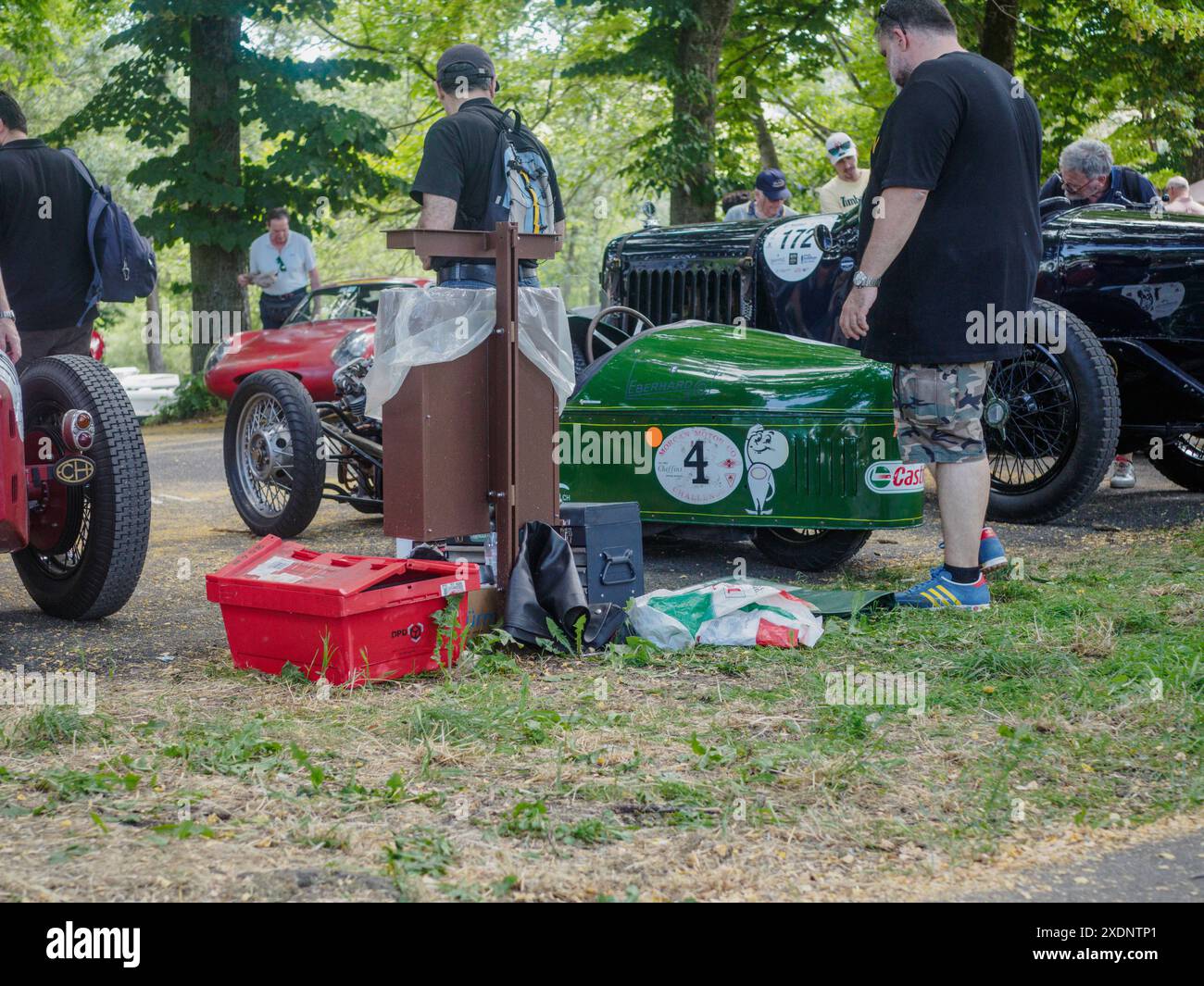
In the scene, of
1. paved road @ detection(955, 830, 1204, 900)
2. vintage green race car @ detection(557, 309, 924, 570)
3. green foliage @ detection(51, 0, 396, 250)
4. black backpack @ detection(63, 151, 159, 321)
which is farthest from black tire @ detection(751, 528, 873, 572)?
green foliage @ detection(51, 0, 396, 250)

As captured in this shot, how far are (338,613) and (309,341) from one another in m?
10.1

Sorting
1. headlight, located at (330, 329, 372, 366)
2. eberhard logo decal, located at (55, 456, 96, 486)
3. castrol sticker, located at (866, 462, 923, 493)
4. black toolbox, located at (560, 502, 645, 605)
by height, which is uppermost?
headlight, located at (330, 329, 372, 366)

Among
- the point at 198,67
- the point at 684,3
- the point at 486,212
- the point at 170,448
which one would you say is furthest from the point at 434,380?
the point at 198,67

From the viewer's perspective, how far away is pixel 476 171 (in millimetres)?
5355

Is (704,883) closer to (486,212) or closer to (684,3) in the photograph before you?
(486,212)

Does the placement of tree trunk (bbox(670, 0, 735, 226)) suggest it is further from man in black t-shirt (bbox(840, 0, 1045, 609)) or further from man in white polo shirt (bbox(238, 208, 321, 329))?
man in black t-shirt (bbox(840, 0, 1045, 609))

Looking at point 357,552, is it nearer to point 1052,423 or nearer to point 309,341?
point 1052,423

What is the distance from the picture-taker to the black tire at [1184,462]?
835 centimetres

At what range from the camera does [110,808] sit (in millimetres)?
2941

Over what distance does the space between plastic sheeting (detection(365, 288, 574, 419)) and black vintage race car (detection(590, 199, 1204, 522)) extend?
1.72 meters

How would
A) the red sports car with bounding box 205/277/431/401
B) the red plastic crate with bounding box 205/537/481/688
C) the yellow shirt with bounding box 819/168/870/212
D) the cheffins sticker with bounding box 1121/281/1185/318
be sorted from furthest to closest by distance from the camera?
the red sports car with bounding box 205/277/431/401
the yellow shirt with bounding box 819/168/870/212
the cheffins sticker with bounding box 1121/281/1185/318
the red plastic crate with bounding box 205/537/481/688

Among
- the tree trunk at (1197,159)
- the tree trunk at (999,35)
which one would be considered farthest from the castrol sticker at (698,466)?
the tree trunk at (1197,159)

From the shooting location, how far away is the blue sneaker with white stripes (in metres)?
4.99

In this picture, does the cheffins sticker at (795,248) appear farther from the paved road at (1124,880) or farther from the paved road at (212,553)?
the paved road at (1124,880)
